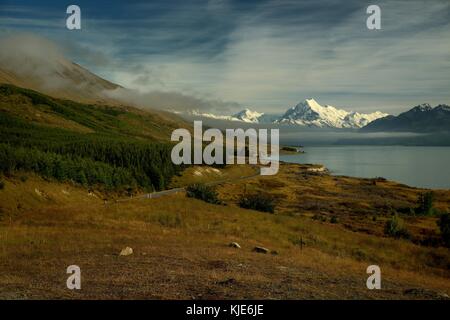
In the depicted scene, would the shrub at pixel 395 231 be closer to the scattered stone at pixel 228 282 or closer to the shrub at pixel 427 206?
the scattered stone at pixel 228 282

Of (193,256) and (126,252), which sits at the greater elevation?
(126,252)

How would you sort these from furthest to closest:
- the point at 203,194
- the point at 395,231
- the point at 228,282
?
the point at 203,194 < the point at 395,231 < the point at 228,282

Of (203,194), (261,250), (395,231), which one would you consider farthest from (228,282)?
(203,194)

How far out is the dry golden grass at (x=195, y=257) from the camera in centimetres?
1911

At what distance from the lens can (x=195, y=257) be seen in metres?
27.3

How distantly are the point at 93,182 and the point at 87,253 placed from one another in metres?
89.3

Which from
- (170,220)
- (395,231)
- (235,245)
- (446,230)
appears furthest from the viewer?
(395,231)

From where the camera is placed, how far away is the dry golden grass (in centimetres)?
1911

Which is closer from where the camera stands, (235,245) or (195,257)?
(195,257)

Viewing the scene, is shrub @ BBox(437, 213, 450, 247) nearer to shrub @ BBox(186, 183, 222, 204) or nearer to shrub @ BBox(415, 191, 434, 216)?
shrub @ BBox(186, 183, 222, 204)

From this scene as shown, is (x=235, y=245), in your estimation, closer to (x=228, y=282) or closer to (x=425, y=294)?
(x=228, y=282)

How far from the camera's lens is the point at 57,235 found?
34656 millimetres

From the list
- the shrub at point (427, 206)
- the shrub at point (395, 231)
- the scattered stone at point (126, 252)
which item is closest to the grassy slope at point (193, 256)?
the scattered stone at point (126, 252)
